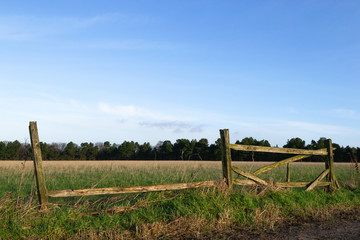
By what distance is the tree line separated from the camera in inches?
2427

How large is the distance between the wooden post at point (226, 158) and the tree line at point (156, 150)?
4839cm

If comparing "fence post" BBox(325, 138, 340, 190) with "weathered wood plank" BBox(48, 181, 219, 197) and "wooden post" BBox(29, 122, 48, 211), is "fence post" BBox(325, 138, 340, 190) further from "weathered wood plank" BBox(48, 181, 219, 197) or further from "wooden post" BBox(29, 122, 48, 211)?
"wooden post" BBox(29, 122, 48, 211)

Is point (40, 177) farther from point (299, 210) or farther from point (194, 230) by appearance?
point (299, 210)

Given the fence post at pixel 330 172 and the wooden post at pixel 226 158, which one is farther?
the fence post at pixel 330 172

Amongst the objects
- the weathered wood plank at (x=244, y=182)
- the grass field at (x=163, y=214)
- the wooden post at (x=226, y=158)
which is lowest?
the grass field at (x=163, y=214)

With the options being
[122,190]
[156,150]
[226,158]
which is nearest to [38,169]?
[122,190]

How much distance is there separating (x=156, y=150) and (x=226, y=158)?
65.2 meters

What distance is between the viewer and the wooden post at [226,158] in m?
7.84

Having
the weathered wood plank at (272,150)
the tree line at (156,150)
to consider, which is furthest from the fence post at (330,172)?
the tree line at (156,150)

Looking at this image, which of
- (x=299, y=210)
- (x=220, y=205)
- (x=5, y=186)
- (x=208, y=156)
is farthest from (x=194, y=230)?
(x=208, y=156)

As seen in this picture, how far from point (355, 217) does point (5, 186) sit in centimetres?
1211

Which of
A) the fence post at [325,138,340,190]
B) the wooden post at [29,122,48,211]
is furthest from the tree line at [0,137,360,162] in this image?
the wooden post at [29,122,48,211]

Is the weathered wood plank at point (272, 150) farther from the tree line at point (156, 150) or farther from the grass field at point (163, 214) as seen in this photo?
the tree line at point (156, 150)

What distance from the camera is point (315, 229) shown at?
6270 mm
